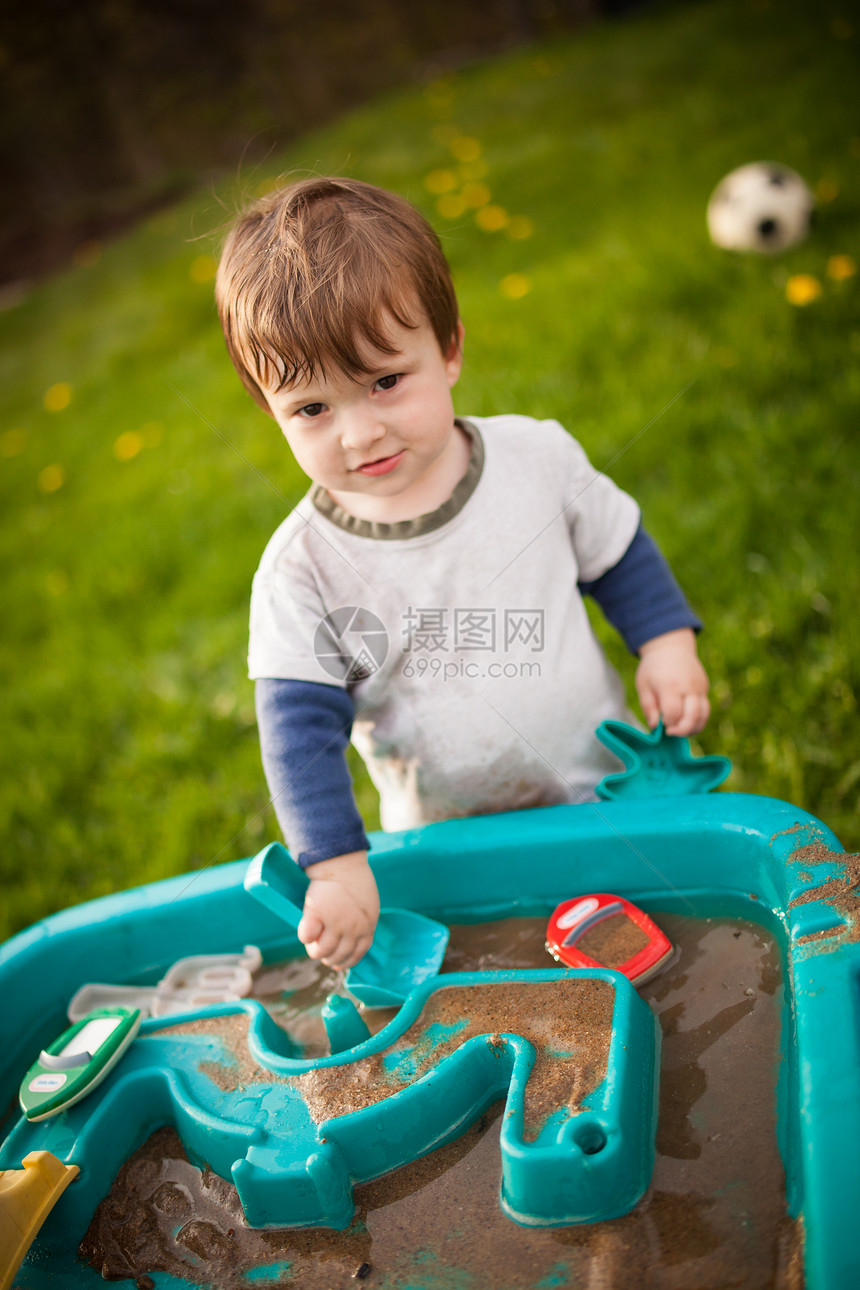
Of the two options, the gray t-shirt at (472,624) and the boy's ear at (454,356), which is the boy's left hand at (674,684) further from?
the boy's ear at (454,356)

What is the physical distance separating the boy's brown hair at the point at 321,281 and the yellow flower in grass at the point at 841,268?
1.61 meters

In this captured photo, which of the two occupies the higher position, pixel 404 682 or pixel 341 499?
pixel 341 499

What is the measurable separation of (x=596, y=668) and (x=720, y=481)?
92 centimetres

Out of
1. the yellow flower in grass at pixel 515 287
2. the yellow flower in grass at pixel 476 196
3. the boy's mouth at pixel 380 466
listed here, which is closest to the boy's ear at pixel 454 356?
the boy's mouth at pixel 380 466

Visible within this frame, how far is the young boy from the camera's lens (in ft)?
3.29

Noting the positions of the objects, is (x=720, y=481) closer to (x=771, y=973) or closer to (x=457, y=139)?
(x=771, y=973)

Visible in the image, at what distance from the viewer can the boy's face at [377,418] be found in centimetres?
101

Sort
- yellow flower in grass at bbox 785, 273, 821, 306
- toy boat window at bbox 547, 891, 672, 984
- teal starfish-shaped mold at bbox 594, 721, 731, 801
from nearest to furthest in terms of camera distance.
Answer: toy boat window at bbox 547, 891, 672, 984 → teal starfish-shaped mold at bbox 594, 721, 731, 801 → yellow flower in grass at bbox 785, 273, 821, 306

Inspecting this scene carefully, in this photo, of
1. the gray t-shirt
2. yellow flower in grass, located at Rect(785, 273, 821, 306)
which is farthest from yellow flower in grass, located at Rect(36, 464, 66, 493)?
the gray t-shirt

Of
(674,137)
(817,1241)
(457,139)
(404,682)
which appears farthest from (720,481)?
(457,139)

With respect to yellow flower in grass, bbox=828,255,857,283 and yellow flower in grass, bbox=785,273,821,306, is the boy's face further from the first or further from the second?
yellow flower in grass, bbox=828,255,857,283

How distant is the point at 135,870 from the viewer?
1.74m

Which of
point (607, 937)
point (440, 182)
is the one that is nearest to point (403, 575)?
point (607, 937)

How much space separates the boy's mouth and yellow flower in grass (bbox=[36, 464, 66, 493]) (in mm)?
2601
